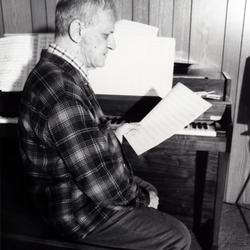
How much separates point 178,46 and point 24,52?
1.01 metres

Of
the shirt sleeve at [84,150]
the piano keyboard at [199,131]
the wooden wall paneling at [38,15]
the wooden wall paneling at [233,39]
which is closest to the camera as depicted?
the shirt sleeve at [84,150]

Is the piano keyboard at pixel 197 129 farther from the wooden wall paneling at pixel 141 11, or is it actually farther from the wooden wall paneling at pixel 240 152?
the wooden wall paneling at pixel 141 11

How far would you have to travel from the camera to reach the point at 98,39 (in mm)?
1037

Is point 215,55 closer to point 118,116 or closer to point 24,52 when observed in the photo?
point 118,116

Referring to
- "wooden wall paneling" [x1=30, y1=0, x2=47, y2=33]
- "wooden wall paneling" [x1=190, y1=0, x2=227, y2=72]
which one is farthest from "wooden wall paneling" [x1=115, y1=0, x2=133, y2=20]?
"wooden wall paneling" [x1=30, y1=0, x2=47, y2=33]

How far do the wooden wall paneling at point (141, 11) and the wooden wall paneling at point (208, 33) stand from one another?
0.31 meters

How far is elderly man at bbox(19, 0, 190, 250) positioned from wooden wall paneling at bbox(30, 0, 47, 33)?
135cm

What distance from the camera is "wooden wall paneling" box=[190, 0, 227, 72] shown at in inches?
81.9

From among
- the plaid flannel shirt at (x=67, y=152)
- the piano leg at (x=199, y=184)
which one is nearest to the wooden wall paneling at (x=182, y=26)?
the piano leg at (x=199, y=184)

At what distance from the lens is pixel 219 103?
1.61 metres

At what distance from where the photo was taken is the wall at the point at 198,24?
2.09 m

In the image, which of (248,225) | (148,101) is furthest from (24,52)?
(248,225)

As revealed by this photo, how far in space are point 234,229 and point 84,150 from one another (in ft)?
5.30

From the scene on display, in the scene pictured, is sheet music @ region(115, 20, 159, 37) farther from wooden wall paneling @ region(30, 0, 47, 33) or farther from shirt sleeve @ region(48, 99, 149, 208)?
shirt sleeve @ region(48, 99, 149, 208)
